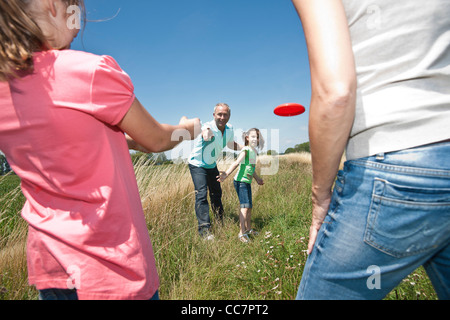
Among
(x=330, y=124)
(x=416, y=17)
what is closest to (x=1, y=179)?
(x=330, y=124)

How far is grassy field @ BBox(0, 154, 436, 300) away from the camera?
2.12 meters

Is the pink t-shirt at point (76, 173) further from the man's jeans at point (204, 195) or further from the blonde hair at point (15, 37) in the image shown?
the man's jeans at point (204, 195)

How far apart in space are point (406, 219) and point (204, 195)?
362cm

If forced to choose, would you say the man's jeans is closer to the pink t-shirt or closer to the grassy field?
the grassy field

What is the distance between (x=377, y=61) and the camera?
73cm

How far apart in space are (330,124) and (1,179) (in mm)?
3431

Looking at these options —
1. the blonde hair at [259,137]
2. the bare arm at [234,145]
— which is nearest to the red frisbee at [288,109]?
the blonde hair at [259,137]

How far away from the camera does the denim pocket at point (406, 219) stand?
2.17 ft

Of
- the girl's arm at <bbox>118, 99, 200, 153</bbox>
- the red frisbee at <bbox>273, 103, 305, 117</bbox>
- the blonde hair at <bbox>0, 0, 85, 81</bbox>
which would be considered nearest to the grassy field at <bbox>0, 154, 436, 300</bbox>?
the girl's arm at <bbox>118, 99, 200, 153</bbox>

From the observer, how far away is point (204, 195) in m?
Result: 4.17

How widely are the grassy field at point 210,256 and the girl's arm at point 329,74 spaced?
1.66 m

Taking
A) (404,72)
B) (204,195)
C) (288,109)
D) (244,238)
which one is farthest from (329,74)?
(288,109)

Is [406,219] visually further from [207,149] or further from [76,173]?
[207,149]
